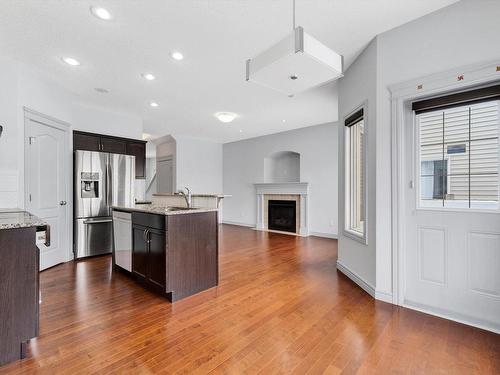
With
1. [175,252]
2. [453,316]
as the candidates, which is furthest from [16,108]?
[453,316]

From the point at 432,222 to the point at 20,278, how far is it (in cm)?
352

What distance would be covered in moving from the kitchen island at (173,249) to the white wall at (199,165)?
478 centimetres

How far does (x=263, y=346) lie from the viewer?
2006 mm

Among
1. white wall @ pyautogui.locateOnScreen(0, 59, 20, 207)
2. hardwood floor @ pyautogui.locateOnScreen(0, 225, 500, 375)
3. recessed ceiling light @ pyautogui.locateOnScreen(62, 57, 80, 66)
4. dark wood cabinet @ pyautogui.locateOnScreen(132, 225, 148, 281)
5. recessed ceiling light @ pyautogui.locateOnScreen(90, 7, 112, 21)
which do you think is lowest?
hardwood floor @ pyautogui.locateOnScreen(0, 225, 500, 375)

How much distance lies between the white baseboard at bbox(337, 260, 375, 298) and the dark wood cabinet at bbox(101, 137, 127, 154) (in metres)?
4.60

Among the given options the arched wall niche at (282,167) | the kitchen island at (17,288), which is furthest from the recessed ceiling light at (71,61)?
the arched wall niche at (282,167)

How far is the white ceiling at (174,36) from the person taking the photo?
235cm

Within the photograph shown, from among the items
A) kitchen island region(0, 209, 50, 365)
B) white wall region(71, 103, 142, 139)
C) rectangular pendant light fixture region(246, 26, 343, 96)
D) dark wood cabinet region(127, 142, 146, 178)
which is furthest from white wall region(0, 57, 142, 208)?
rectangular pendant light fixture region(246, 26, 343, 96)

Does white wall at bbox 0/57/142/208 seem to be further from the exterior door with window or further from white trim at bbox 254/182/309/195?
white trim at bbox 254/182/309/195

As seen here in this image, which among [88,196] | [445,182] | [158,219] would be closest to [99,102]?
[88,196]

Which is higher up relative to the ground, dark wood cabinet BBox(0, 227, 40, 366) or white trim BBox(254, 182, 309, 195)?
white trim BBox(254, 182, 309, 195)

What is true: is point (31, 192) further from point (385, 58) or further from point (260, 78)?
point (385, 58)

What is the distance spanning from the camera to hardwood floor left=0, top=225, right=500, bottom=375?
5.86ft

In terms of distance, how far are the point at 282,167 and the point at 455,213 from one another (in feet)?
19.4
